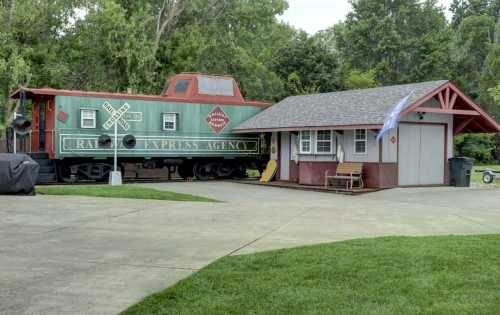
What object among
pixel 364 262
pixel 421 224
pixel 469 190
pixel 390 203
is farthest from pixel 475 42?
pixel 364 262

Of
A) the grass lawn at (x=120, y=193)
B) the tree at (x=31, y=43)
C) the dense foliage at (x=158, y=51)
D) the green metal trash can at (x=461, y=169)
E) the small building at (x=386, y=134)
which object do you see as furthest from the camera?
the dense foliage at (x=158, y=51)

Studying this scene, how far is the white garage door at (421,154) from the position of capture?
A: 21719mm

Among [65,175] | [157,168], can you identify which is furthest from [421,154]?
[65,175]

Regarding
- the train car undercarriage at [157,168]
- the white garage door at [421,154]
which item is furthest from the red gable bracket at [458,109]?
the train car undercarriage at [157,168]

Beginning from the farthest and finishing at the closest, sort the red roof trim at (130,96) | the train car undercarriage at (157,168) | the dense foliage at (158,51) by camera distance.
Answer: the dense foliage at (158,51)
the train car undercarriage at (157,168)
the red roof trim at (130,96)

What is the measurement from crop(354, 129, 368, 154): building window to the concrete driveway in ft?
8.73

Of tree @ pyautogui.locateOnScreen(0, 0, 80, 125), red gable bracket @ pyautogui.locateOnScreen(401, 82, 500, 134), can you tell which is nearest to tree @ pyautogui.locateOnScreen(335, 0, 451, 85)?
tree @ pyautogui.locateOnScreen(0, 0, 80, 125)

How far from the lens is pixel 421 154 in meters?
22.3

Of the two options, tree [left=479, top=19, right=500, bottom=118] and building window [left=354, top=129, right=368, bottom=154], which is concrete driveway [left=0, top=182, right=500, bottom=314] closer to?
building window [left=354, top=129, right=368, bottom=154]

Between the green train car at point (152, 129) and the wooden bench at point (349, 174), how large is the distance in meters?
6.84

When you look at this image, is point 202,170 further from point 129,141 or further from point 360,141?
point 360,141

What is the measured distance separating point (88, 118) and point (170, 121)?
3.64 metres

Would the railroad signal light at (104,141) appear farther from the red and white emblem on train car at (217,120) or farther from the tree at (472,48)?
the tree at (472,48)

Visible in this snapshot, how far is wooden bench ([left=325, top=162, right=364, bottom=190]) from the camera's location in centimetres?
2098
